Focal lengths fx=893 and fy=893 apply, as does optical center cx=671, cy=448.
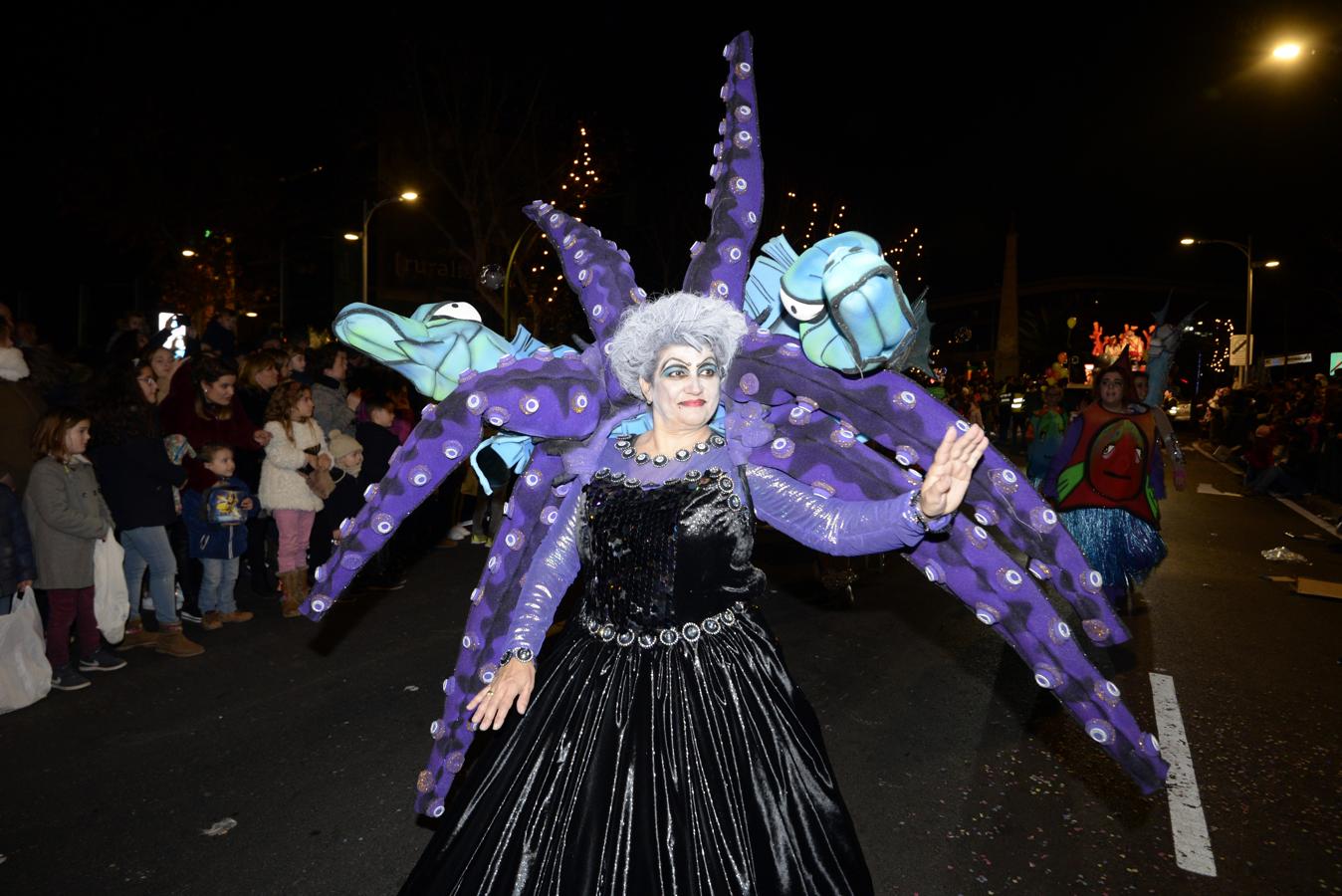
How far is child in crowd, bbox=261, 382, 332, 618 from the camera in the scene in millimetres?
6840

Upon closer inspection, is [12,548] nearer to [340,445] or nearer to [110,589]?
[110,589]

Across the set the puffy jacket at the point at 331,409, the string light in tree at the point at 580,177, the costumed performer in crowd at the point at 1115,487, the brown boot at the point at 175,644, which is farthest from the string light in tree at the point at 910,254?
the brown boot at the point at 175,644

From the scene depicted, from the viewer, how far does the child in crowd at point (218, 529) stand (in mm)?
6422

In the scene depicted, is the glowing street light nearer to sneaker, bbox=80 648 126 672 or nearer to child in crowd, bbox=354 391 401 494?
child in crowd, bbox=354 391 401 494

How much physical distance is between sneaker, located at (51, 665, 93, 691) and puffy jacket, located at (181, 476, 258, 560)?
1262mm

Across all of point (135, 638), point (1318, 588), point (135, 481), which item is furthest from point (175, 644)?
point (1318, 588)

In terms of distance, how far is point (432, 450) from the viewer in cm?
264

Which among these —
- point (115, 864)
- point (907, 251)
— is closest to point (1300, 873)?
point (115, 864)

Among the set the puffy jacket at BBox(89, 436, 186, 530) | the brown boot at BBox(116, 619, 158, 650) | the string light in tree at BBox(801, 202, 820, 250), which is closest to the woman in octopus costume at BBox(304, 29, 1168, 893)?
the puffy jacket at BBox(89, 436, 186, 530)

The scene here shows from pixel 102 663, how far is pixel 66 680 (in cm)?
31

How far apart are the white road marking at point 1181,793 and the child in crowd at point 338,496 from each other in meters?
5.88

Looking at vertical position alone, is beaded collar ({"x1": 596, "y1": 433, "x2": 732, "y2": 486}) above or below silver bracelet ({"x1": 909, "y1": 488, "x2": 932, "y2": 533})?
above

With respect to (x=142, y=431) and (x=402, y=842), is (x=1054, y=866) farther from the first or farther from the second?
(x=142, y=431)

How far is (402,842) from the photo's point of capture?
143 inches
